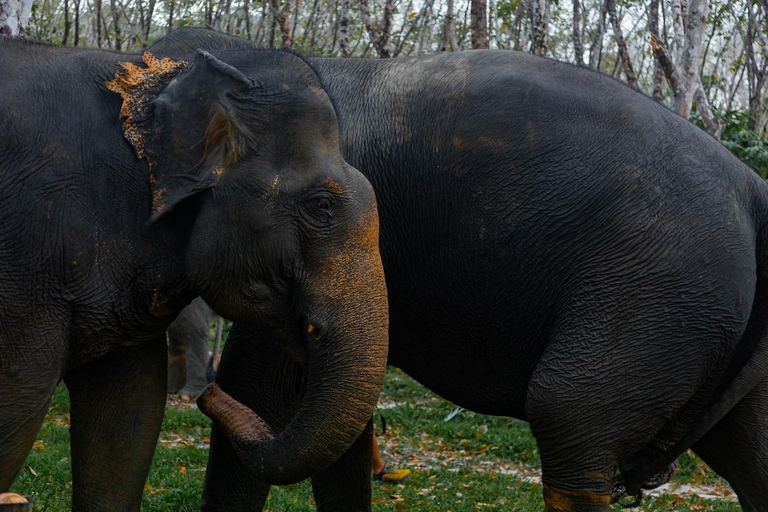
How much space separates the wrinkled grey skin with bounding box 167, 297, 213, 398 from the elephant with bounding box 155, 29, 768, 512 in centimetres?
600

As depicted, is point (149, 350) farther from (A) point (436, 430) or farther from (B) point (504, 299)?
(A) point (436, 430)

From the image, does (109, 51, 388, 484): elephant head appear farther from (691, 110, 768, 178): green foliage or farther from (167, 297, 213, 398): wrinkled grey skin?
(691, 110, 768, 178): green foliage

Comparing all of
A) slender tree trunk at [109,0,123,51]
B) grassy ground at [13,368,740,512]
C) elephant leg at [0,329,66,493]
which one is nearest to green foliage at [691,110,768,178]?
grassy ground at [13,368,740,512]

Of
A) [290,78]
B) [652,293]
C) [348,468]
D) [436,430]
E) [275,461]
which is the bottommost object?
[436,430]

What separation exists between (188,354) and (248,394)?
603cm

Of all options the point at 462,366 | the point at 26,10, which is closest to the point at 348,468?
the point at 462,366

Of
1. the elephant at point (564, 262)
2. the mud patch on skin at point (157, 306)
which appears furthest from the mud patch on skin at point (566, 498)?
the mud patch on skin at point (157, 306)

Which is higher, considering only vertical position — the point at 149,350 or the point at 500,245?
the point at 500,245

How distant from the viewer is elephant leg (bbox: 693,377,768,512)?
382cm

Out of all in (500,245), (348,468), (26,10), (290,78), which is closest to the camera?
(290,78)

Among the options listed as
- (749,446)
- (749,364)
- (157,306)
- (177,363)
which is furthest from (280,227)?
(177,363)

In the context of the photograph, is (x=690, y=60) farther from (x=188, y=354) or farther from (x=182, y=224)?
(x=182, y=224)

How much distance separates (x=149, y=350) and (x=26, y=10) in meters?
2.52

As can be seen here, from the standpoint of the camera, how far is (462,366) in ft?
12.3
